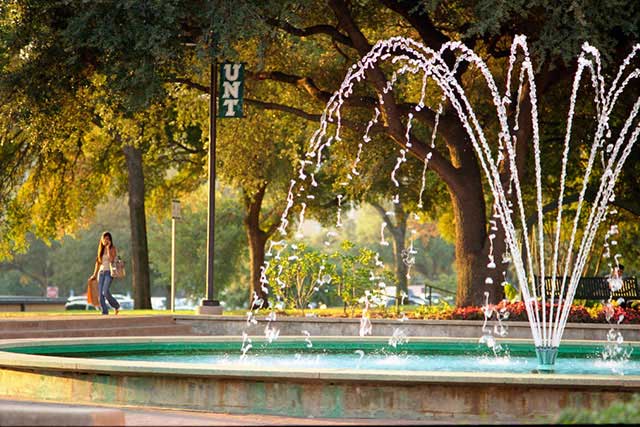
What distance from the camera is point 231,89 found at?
24.7 m

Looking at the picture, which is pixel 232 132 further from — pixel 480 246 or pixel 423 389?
pixel 423 389

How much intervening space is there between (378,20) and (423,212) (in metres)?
14.8

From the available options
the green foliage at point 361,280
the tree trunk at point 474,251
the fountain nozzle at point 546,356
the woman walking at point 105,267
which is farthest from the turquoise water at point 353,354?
the woman walking at point 105,267

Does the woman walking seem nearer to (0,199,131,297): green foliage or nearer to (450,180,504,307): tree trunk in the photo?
(450,180,504,307): tree trunk

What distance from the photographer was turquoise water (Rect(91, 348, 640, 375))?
48.0ft

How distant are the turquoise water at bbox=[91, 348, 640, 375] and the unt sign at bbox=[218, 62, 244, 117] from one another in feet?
29.0

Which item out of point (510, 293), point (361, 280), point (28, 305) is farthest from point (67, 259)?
point (510, 293)

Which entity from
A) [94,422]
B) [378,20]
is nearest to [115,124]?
[378,20]

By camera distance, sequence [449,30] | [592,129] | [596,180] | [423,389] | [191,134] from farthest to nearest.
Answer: [191,134] → [596,180] → [592,129] → [449,30] → [423,389]

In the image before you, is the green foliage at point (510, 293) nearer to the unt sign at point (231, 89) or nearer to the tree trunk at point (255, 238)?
the unt sign at point (231, 89)

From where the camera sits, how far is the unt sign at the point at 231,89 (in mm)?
24562

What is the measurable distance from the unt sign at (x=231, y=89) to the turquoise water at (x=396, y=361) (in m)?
8.84

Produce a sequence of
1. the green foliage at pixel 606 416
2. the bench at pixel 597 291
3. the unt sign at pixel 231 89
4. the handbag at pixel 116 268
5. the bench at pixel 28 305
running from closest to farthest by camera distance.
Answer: the green foliage at pixel 606 416 < the handbag at pixel 116 268 < the unt sign at pixel 231 89 < the bench at pixel 597 291 < the bench at pixel 28 305

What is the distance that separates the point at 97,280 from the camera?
2553 centimetres
